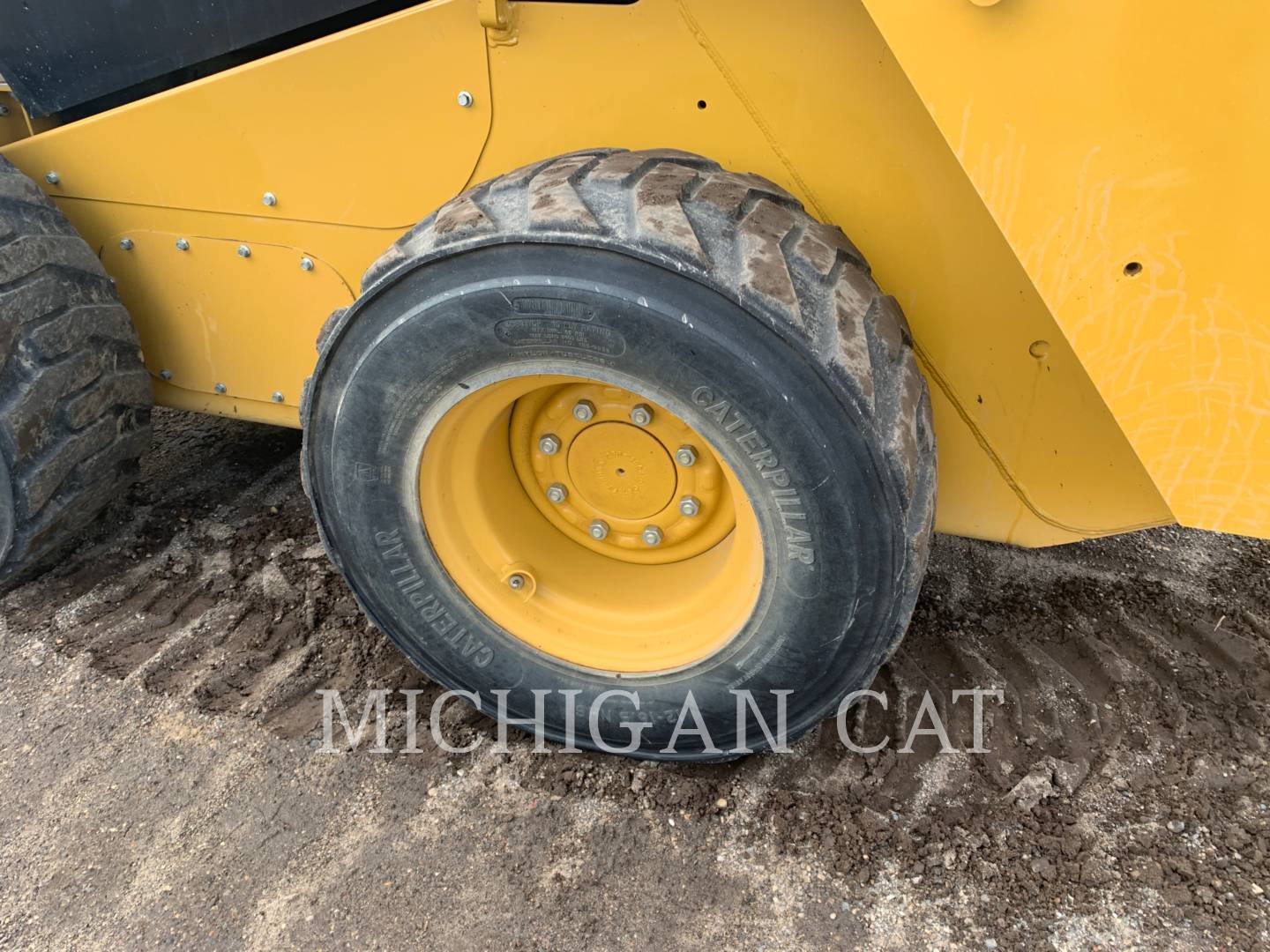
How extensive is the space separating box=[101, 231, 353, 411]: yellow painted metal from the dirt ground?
616mm

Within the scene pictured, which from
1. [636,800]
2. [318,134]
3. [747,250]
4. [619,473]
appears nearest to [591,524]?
[619,473]

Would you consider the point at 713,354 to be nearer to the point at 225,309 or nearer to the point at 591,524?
the point at 591,524

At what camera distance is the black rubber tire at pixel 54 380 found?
1948mm

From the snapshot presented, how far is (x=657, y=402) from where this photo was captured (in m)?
1.55

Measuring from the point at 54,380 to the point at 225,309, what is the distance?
40 centimetres

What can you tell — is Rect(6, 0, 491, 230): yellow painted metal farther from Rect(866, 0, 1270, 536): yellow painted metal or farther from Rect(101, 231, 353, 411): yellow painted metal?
Rect(866, 0, 1270, 536): yellow painted metal

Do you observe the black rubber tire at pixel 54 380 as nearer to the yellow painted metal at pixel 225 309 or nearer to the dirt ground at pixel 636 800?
the yellow painted metal at pixel 225 309

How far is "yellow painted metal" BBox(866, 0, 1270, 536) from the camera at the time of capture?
1151mm

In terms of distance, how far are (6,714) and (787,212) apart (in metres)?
2.17

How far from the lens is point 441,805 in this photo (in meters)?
1.94

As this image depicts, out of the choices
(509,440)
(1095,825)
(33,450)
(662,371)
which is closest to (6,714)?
(33,450)

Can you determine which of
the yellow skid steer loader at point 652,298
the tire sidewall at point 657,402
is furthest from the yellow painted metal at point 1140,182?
the tire sidewall at point 657,402

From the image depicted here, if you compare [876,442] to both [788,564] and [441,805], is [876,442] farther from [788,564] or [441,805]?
[441,805]

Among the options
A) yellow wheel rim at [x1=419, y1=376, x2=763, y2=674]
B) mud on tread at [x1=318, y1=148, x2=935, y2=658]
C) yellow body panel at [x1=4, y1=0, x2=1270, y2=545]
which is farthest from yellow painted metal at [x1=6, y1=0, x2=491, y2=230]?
yellow wheel rim at [x1=419, y1=376, x2=763, y2=674]
